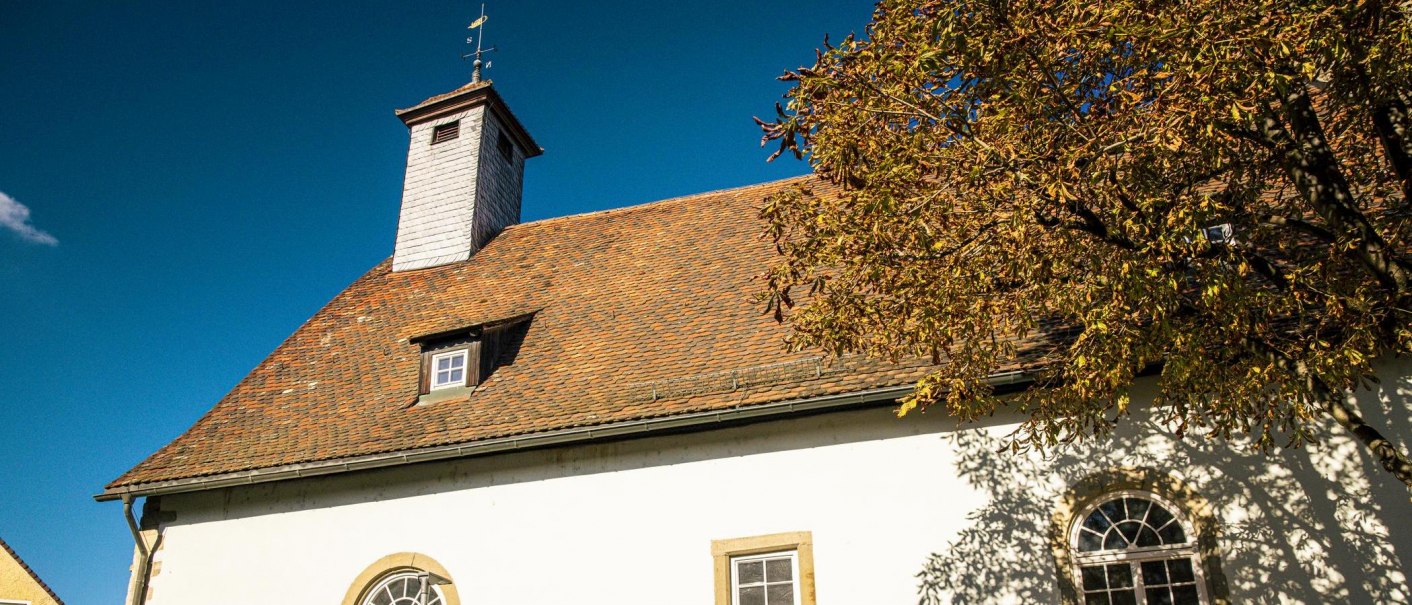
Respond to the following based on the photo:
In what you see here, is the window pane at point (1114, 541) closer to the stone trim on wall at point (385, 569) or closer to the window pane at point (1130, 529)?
the window pane at point (1130, 529)

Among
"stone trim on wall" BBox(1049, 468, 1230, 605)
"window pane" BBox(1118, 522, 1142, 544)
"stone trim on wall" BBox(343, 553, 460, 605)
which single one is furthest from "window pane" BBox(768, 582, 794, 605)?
"stone trim on wall" BBox(343, 553, 460, 605)

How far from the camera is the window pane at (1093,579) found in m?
8.45

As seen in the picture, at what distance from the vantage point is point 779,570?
372 inches

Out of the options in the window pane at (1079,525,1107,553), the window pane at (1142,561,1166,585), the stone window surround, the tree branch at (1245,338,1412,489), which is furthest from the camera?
the stone window surround

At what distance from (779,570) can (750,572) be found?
0.28 metres

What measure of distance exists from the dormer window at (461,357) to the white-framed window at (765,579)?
165 inches

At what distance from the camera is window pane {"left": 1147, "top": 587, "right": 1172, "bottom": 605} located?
27.1ft

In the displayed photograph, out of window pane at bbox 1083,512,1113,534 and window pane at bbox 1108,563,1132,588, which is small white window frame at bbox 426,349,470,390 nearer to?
window pane at bbox 1083,512,1113,534

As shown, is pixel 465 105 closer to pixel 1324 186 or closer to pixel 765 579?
pixel 765 579

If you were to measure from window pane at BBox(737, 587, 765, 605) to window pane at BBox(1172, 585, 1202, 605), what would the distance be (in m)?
3.43

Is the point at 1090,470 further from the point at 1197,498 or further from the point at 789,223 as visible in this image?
the point at 789,223

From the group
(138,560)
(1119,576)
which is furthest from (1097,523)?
(138,560)

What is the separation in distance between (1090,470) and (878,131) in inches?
157

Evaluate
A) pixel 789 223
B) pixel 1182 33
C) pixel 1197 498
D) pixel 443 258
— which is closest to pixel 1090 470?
pixel 1197 498
